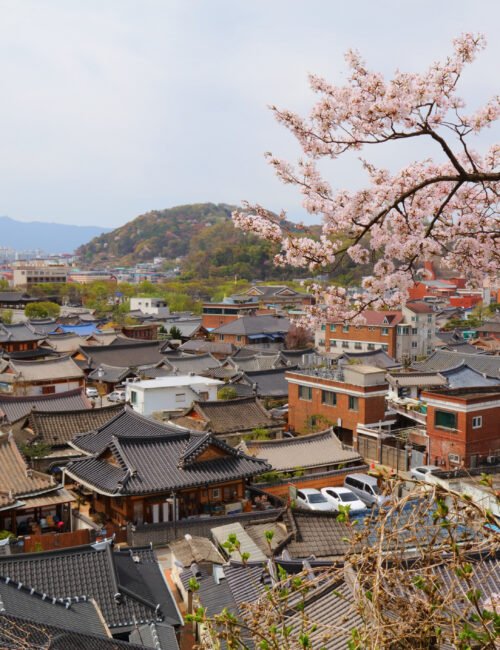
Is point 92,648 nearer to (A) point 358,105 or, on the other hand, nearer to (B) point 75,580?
(B) point 75,580

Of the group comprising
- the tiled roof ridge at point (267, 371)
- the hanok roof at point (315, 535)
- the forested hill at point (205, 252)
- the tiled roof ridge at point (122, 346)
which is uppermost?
the forested hill at point (205, 252)

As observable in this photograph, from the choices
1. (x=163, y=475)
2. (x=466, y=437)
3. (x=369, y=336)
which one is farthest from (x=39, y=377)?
(x=369, y=336)

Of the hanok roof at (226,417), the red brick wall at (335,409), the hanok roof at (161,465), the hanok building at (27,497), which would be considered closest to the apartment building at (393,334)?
the red brick wall at (335,409)

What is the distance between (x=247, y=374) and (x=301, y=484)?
14.0 metres

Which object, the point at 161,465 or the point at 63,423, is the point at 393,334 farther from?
the point at 161,465

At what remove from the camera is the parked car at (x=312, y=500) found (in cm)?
2055

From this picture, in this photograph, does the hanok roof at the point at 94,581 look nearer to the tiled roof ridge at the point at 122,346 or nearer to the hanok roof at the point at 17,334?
the tiled roof ridge at the point at 122,346

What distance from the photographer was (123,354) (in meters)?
45.5

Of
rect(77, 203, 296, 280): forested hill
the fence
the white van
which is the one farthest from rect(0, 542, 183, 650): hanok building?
rect(77, 203, 296, 280): forested hill

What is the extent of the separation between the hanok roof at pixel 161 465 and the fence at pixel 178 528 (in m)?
0.93

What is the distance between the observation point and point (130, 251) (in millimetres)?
196625

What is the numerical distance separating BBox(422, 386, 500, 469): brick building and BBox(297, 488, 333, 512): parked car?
19.8 feet

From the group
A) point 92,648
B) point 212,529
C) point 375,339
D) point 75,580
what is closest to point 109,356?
point 375,339

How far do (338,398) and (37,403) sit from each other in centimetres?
1295
